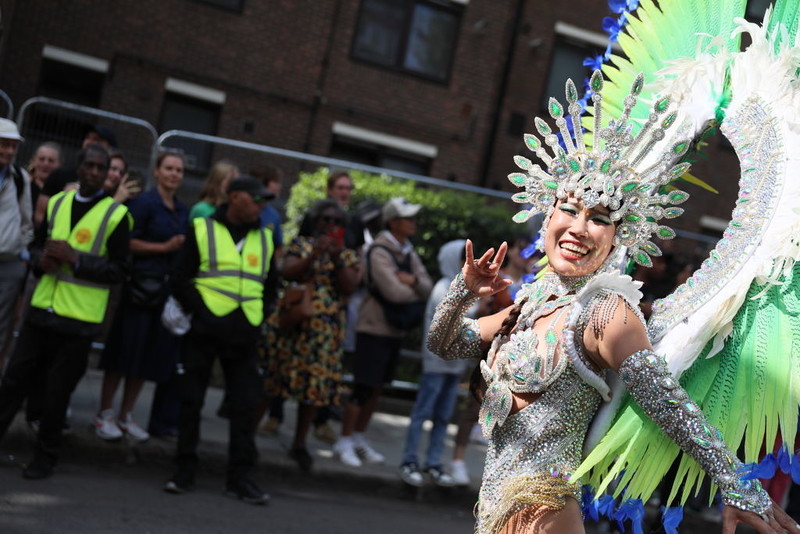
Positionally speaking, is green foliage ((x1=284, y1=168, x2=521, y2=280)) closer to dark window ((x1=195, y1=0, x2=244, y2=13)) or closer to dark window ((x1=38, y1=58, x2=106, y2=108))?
dark window ((x1=195, y1=0, x2=244, y2=13))

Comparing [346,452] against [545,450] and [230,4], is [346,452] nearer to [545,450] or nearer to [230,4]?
[545,450]

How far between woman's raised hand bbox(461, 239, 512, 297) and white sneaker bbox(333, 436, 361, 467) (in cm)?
396

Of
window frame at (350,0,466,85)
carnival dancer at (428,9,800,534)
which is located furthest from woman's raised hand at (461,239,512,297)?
window frame at (350,0,466,85)

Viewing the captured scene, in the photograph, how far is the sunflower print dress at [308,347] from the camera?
21.3ft

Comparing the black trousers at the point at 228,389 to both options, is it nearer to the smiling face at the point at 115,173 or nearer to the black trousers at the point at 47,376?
the black trousers at the point at 47,376

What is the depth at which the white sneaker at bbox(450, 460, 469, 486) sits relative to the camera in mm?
7043

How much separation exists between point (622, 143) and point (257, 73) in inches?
420

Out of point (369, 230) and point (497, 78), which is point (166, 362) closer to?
point (369, 230)

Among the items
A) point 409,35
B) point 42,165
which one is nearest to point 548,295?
point 42,165

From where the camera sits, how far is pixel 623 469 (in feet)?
10.2

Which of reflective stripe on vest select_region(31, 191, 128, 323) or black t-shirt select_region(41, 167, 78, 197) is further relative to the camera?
black t-shirt select_region(41, 167, 78, 197)

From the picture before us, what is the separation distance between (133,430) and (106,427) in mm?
206

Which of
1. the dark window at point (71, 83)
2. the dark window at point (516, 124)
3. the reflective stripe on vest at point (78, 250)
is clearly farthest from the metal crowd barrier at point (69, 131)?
the dark window at point (516, 124)

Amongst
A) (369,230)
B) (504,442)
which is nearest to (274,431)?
(369,230)
